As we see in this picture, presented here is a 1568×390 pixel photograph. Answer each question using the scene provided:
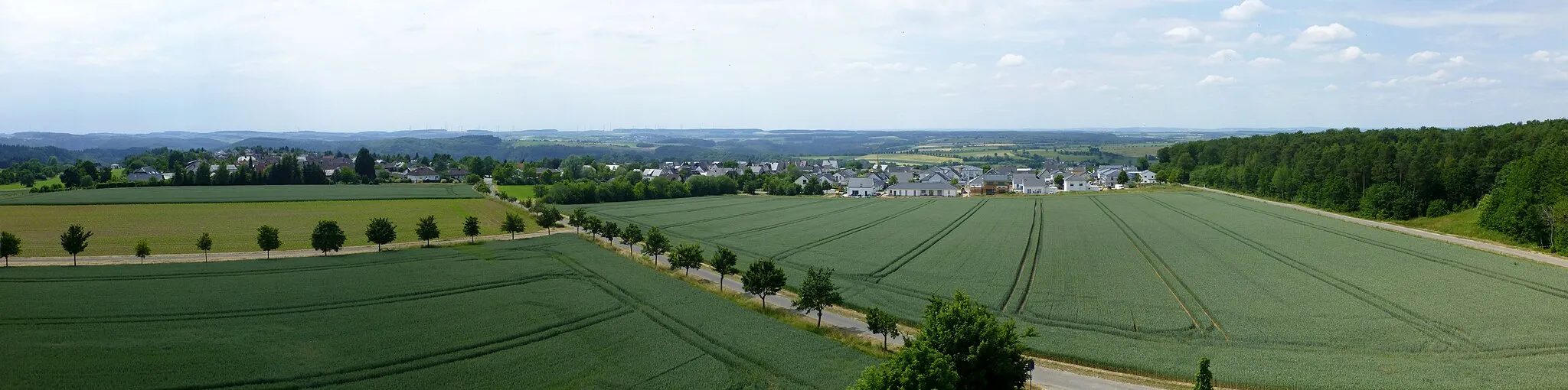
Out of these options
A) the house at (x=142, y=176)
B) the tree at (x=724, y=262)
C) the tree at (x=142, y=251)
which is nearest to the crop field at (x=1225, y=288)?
the tree at (x=724, y=262)

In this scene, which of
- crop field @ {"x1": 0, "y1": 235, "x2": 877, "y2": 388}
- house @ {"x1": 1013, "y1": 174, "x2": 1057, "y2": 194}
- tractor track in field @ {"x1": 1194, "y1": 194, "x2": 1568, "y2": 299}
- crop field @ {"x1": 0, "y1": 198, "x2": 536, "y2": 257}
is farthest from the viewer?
house @ {"x1": 1013, "y1": 174, "x2": 1057, "y2": 194}

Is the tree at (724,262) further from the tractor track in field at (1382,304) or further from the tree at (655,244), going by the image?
the tractor track in field at (1382,304)

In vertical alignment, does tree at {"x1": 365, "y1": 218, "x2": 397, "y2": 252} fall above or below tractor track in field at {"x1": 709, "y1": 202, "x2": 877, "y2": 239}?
above

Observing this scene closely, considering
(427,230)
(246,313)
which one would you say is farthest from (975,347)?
(427,230)

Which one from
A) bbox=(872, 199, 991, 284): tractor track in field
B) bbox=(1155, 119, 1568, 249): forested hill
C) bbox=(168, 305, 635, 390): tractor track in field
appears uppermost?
bbox=(1155, 119, 1568, 249): forested hill

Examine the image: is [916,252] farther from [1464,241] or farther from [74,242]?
[74,242]

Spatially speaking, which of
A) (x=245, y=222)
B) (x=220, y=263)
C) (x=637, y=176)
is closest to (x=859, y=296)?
(x=220, y=263)

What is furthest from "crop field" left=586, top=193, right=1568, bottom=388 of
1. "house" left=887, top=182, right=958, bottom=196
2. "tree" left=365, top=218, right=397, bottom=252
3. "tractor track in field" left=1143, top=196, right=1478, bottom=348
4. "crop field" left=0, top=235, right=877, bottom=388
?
"house" left=887, top=182, right=958, bottom=196

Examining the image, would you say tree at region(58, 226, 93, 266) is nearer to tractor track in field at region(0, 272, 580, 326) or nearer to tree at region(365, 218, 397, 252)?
tree at region(365, 218, 397, 252)
